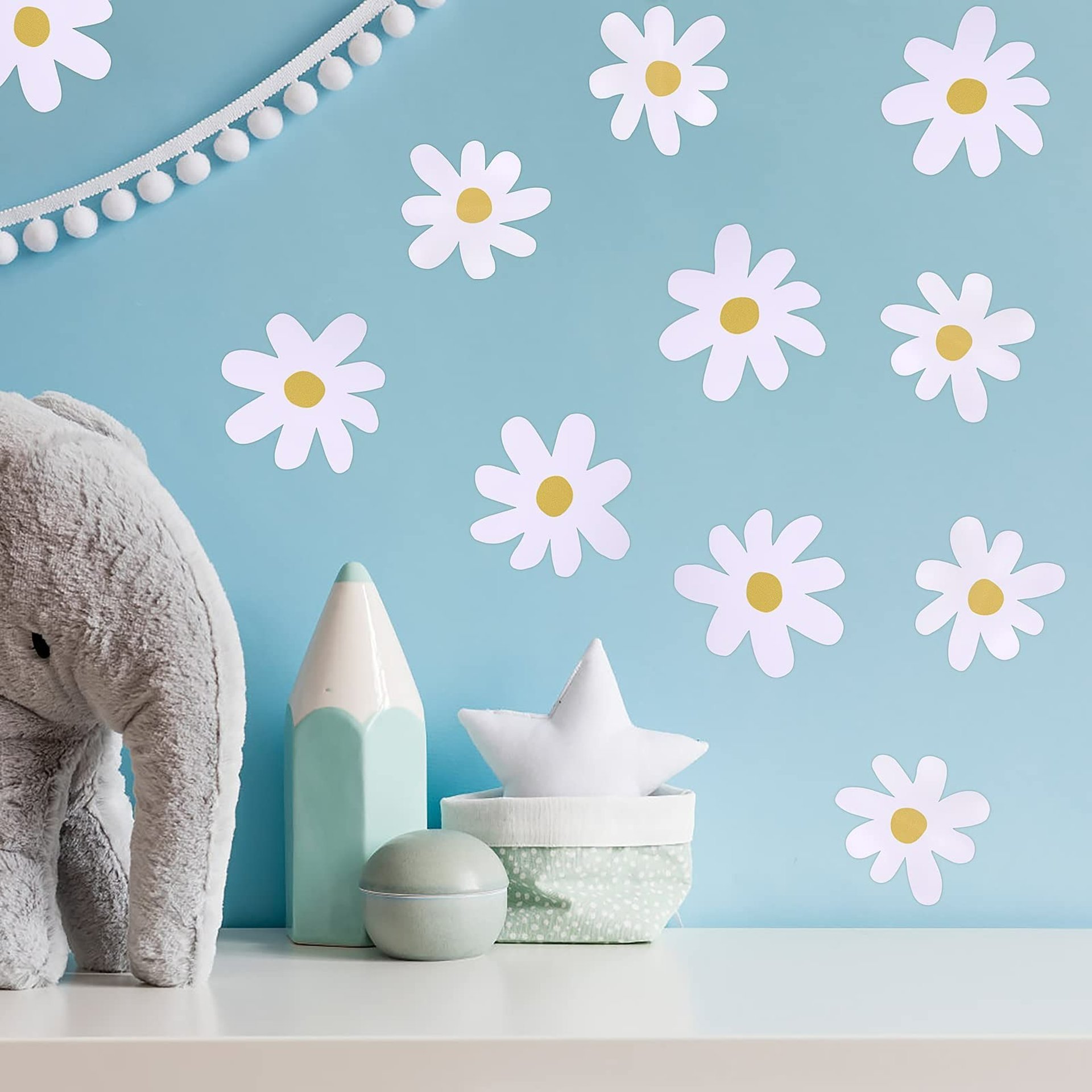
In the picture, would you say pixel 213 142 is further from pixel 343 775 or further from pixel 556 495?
pixel 343 775

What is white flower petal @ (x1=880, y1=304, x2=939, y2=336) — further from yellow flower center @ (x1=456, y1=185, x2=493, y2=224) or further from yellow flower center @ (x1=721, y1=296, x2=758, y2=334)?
yellow flower center @ (x1=456, y1=185, x2=493, y2=224)

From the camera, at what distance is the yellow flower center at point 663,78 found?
1086mm

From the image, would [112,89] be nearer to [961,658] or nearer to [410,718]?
[410,718]

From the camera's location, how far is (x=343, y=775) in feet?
3.00

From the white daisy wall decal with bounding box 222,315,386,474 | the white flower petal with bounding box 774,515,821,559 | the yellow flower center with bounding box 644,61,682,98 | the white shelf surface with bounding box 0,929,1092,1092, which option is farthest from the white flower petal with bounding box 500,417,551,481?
the white shelf surface with bounding box 0,929,1092,1092

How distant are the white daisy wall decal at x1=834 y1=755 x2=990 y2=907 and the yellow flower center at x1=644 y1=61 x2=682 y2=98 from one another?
620mm

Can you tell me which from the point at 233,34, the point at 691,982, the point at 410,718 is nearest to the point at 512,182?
the point at 233,34

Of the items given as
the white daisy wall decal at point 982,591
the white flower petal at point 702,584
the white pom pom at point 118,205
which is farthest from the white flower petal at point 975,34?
the white pom pom at point 118,205

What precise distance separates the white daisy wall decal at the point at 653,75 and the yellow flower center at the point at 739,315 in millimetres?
146

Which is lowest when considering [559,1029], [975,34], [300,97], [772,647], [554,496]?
[559,1029]

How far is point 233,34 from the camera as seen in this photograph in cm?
106

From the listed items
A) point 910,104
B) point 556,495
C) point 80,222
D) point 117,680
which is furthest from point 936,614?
point 80,222

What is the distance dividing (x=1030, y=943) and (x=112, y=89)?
1047 millimetres

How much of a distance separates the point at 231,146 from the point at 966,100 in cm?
65
